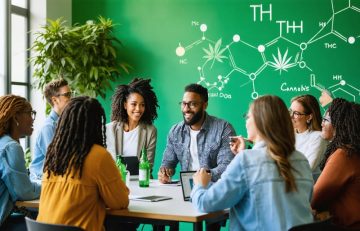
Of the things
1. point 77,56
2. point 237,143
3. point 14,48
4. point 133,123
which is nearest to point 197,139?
point 133,123

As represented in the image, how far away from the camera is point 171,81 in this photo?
611cm

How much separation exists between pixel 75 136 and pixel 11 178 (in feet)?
2.07

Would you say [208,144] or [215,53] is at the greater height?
[215,53]

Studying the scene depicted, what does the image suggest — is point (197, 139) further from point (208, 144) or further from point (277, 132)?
point (277, 132)

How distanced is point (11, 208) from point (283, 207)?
1.68m

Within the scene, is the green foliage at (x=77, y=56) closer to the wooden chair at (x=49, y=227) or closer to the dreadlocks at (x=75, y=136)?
the dreadlocks at (x=75, y=136)

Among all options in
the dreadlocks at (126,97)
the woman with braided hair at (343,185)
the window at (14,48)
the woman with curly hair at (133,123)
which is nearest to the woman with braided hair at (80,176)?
the woman with braided hair at (343,185)

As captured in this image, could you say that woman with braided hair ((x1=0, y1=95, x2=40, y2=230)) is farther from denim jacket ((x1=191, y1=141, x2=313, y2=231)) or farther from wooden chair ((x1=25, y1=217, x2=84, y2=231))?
denim jacket ((x1=191, y1=141, x2=313, y2=231))

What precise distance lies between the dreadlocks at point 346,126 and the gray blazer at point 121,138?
6.10ft

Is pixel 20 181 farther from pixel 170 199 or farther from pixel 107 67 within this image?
pixel 107 67

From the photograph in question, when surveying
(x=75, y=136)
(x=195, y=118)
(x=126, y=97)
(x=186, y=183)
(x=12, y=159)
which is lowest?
(x=186, y=183)

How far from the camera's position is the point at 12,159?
3.26 meters

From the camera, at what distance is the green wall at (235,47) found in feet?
17.9

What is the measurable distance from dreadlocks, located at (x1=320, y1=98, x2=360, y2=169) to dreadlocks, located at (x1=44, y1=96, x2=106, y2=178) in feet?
4.35
